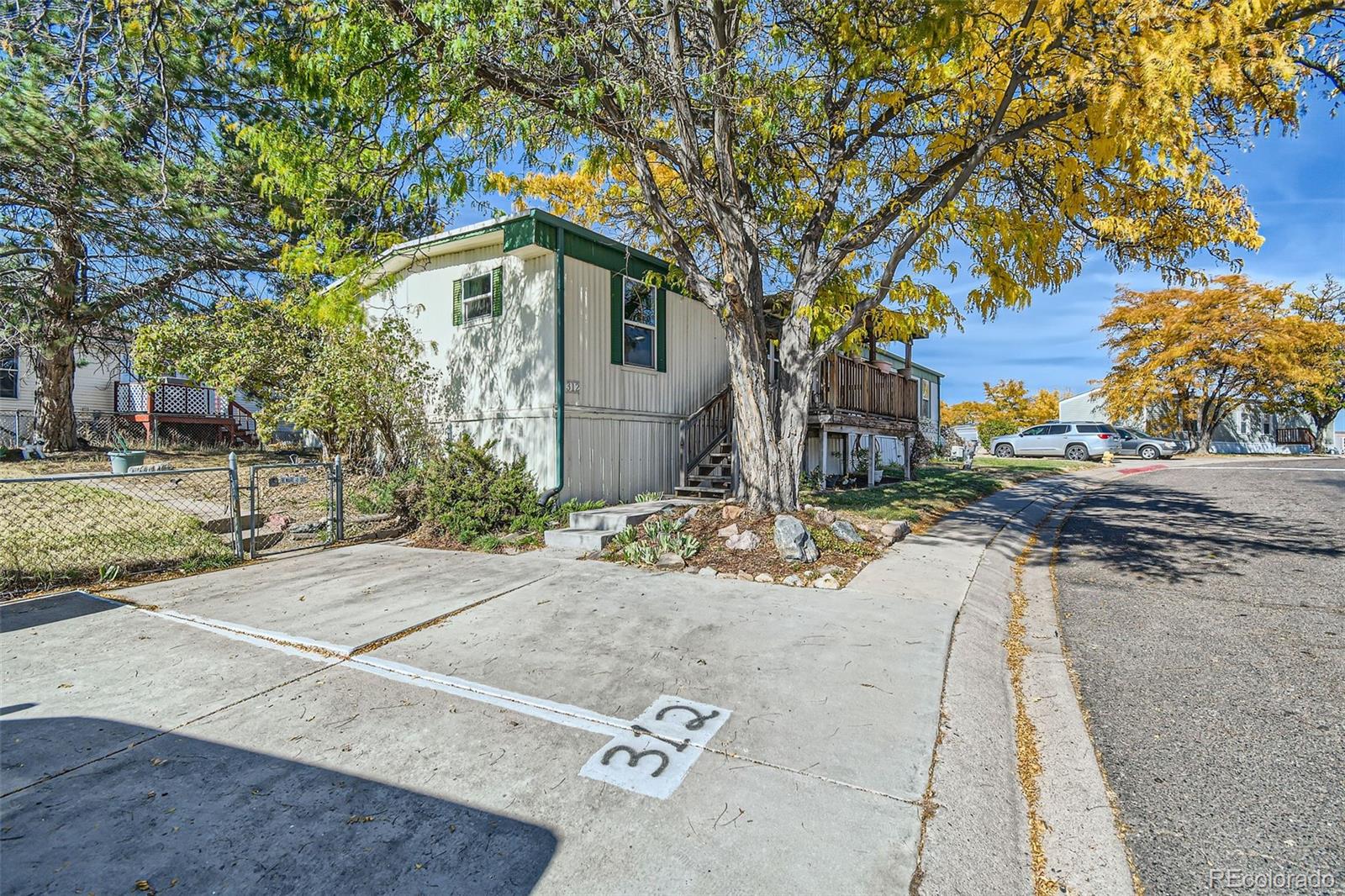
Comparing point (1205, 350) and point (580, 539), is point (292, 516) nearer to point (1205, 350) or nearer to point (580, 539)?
point (580, 539)

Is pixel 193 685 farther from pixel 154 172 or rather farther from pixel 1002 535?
pixel 154 172

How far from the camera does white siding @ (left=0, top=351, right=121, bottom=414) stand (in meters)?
18.6

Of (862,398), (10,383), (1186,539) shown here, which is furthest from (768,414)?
(10,383)

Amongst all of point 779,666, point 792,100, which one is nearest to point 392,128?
point 792,100

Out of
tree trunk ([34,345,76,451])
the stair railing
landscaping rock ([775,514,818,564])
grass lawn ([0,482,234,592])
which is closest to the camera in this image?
grass lawn ([0,482,234,592])

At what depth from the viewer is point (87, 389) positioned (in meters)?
20.6

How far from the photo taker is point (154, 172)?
9.54 meters

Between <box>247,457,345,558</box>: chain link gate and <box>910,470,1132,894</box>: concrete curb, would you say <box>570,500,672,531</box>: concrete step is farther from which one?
<box>910,470,1132,894</box>: concrete curb

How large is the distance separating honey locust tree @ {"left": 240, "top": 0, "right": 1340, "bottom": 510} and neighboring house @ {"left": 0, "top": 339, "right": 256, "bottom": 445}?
17.3 meters

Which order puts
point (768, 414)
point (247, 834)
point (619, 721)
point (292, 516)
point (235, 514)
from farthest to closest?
point (292, 516) → point (768, 414) → point (235, 514) → point (619, 721) → point (247, 834)

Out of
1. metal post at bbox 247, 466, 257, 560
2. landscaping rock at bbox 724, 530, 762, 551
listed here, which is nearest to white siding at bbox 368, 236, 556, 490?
landscaping rock at bbox 724, 530, 762, 551

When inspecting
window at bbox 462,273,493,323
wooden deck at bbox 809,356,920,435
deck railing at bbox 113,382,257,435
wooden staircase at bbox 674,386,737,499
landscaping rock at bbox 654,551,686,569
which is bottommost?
landscaping rock at bbox 654,551,686,569

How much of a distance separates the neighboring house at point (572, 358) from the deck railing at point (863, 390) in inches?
2.3

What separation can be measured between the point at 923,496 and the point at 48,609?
37.4ft
